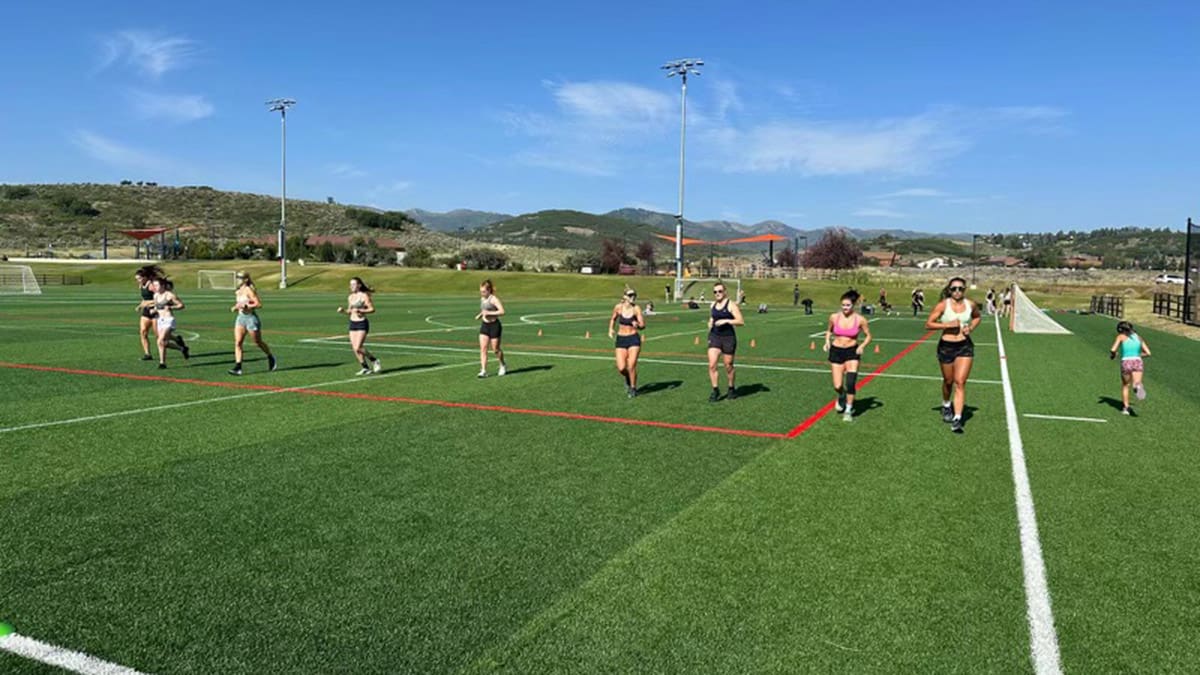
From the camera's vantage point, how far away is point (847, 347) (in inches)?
465

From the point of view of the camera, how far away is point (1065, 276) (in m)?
111

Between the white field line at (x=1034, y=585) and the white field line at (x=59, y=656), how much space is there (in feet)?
16.0

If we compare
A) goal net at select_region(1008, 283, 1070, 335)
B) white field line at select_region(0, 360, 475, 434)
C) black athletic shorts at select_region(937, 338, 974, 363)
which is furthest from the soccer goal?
black athletic shorts at select_region(937, 338, 974, 363)

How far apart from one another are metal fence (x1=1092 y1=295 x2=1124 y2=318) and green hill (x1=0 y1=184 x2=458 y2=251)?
127586 mm

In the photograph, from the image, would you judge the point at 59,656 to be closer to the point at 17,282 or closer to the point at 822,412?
the point at 822,412

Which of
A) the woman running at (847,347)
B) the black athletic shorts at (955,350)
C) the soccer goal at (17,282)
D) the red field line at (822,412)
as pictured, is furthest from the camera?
the soccer goal at (17,282)

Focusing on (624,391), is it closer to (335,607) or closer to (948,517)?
(948,517)

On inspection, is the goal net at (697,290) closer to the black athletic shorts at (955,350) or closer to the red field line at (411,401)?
the red field line at (411,401)

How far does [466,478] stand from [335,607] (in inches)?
123

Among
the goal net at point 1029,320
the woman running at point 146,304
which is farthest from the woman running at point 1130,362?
the goal net at point 1029,320

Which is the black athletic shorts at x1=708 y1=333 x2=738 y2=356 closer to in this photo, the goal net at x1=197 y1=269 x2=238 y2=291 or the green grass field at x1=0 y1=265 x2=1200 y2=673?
the green grass field at x1=0 y1=265 x2=1200 y2=673

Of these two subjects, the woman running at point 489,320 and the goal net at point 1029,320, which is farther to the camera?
the goal net at point 1029,320

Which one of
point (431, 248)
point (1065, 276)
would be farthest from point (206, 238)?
point (1065, 276)

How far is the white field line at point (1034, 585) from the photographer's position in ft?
14.5
